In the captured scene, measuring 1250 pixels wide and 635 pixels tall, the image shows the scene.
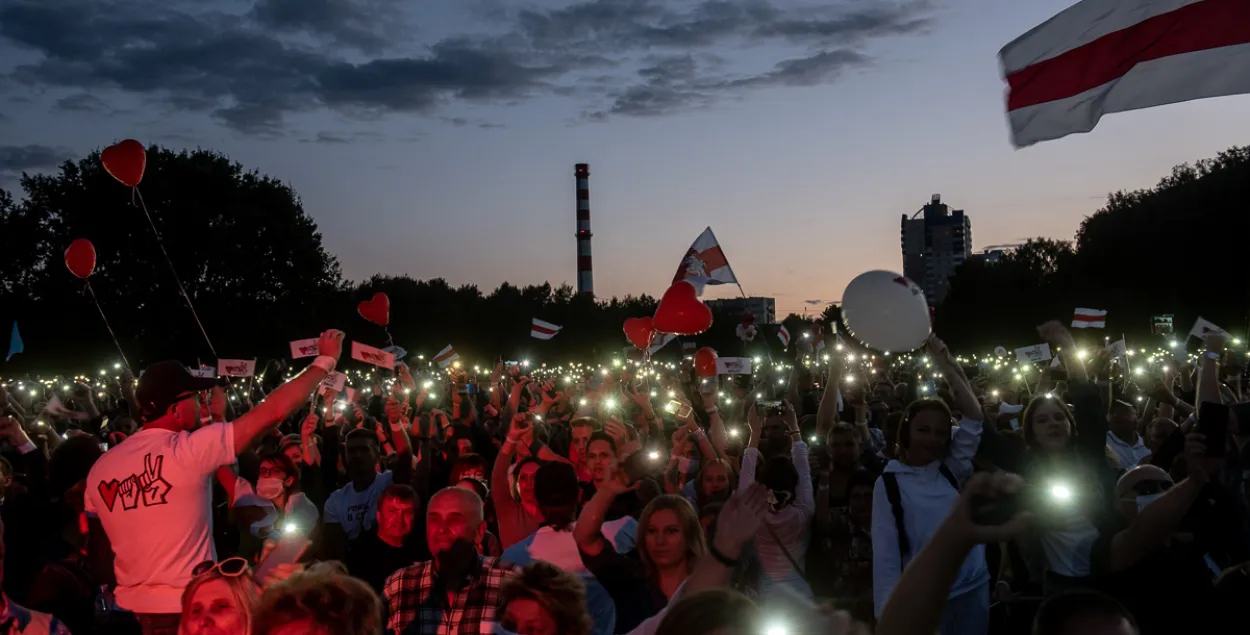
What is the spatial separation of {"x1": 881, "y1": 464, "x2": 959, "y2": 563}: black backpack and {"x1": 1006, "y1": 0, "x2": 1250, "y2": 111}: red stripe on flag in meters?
2.50

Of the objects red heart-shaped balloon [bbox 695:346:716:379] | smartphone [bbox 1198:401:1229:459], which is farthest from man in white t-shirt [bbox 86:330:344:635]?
red heart-shaped balloon [bbox 695:346:716:379]

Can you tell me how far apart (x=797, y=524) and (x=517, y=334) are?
83529 millimetres

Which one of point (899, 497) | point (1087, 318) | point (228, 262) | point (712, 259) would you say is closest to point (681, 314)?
point (712, 259)

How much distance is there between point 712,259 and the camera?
60.1 ft

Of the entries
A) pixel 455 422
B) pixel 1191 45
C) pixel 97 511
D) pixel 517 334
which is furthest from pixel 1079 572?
pixel 517 334

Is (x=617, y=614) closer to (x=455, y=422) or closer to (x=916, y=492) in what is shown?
(x=916, y=492)

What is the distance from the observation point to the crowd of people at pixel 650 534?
3113 mm

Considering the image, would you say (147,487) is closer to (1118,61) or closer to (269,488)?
(269,488)

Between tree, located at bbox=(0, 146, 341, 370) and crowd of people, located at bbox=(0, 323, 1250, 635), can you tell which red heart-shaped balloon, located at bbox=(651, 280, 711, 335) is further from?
tree, located at bbox=(0, 146, 341, 370)

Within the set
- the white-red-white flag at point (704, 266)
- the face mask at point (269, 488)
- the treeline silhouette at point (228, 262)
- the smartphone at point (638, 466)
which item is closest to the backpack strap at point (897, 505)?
the smartphone at point (638, 466)

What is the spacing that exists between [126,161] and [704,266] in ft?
31.9

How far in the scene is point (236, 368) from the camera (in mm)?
18672

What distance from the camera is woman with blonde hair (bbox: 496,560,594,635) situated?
3.79 metres

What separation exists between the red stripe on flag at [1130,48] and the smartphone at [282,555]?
15.6 feet
